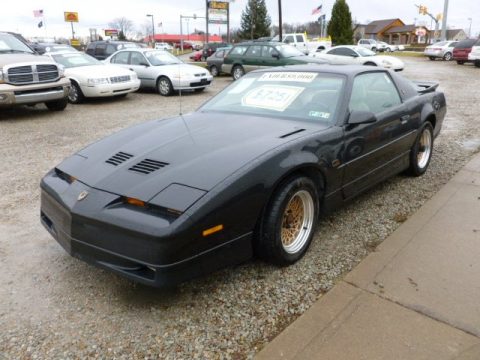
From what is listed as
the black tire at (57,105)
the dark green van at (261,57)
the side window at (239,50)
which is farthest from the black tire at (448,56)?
the black tire at (57,105)

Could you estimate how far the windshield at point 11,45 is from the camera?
31.2 feet

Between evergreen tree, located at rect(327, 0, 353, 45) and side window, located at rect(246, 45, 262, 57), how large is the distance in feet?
86.1

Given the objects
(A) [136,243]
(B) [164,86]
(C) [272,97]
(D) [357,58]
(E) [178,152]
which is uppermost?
(D) [357,58]

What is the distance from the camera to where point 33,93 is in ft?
29.3

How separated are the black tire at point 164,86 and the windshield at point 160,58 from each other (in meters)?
0.68

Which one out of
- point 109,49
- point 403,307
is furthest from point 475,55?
point 403,307

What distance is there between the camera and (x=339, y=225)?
3740 millimetres

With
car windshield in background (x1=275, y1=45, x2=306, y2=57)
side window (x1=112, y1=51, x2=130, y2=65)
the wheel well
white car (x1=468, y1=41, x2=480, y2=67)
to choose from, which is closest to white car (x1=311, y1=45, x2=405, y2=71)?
car windshield in background (x1=275, y1=45, x2=306, y2=57)

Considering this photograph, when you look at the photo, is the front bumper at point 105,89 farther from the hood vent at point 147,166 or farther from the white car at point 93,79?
the hood vent at point 147,166

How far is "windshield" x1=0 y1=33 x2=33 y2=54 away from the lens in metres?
9.52

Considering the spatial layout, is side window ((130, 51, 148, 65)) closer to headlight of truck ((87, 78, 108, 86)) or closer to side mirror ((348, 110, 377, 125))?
headlight of truck ((87, 78, 108, 86))

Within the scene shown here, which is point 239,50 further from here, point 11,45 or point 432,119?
point 432,119

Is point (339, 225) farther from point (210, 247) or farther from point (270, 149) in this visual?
point (210, 247)

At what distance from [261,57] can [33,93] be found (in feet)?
28.8
